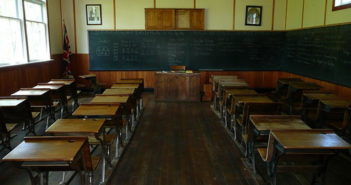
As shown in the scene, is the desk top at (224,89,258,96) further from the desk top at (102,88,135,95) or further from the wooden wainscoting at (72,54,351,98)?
the wooden wainscoting at (72,54,351,98)

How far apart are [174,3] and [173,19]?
0.50 meters

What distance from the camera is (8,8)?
235 inches

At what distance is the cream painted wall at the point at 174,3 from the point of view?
840 centimetres

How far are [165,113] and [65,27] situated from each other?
439cm

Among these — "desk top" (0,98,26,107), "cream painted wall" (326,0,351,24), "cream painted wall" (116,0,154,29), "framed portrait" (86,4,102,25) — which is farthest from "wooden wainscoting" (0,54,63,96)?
"cream painted wall" (326,0,351,24)

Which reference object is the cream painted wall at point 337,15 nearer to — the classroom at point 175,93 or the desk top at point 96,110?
the classroom at point 175,93

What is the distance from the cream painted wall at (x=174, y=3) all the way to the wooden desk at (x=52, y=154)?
674cm

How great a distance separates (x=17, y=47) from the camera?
20.9 feet

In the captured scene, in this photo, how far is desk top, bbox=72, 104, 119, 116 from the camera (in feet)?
11.2

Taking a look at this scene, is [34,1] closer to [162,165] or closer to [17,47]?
[17,47]

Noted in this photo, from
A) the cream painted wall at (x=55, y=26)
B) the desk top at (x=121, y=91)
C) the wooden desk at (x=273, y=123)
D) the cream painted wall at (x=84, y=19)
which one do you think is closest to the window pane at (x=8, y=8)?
the cream painted wall at (x=55, y=26)

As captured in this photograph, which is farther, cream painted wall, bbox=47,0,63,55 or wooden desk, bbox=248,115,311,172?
cream painted wall, bbox=47,0,63,55

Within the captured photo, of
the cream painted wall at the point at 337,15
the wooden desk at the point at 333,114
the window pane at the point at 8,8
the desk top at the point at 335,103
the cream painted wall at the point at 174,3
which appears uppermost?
the cream painted wall at the point at 174,3

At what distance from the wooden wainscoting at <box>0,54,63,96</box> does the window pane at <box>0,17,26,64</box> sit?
24 cm
